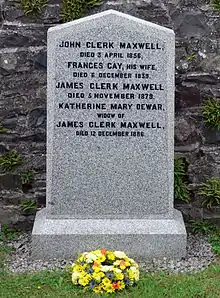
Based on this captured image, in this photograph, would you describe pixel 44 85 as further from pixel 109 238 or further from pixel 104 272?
pixel 104 272

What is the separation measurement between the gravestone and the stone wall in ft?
2.39

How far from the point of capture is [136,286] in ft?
16.1

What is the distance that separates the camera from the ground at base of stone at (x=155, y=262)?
17.5 feet

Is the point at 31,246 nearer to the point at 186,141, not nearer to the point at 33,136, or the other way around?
the point at 33,136

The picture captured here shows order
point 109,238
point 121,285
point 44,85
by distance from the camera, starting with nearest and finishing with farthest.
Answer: point 121,285 → point 109,238 → point 44,85

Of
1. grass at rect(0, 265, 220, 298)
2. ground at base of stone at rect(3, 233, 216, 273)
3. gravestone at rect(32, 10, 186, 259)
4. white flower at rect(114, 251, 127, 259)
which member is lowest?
grass at rect(0, 265, 220, 298)

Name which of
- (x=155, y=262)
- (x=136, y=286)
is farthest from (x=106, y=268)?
(x=155, y=262)

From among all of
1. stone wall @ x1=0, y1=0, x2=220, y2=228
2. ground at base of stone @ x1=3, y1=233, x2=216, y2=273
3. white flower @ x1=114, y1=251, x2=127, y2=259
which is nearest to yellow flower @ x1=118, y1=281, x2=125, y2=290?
white flower @ x1=114, y1=251, x2=127, y2=259

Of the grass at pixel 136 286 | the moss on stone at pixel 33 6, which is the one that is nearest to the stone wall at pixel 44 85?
the moss on stone at pixel 33 6

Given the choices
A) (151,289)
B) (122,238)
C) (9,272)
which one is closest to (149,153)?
(122,238)

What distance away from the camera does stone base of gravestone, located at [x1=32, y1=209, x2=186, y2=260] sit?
541 cm

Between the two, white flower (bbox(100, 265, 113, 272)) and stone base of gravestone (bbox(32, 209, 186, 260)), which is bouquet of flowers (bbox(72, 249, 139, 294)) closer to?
white flower (bbox(100, 265, 113, 272))

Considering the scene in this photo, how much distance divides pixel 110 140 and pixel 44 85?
1.06 m

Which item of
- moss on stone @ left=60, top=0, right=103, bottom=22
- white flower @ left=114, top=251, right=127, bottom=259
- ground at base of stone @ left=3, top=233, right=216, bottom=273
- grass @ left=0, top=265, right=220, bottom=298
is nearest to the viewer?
grass @ left=0, top=265, right=220, bottom=298
